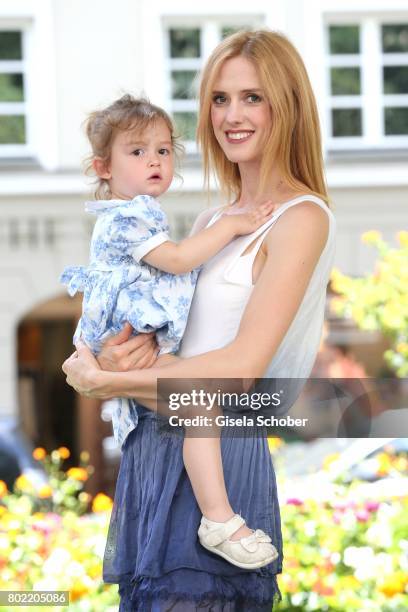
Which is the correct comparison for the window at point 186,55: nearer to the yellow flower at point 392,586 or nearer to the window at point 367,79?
the window at point 367,79

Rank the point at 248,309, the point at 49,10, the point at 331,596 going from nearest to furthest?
the point at 248,309 → the point at 331,596 → the point at 49,10

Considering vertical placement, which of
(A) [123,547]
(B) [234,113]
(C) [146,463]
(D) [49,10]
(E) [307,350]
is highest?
(D) [49,10]

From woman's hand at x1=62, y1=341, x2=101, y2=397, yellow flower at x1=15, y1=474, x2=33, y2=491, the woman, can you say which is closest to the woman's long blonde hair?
the woman

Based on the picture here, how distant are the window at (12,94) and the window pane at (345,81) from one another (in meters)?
3.06

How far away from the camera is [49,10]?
12.8 m

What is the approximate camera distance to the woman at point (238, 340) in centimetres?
251

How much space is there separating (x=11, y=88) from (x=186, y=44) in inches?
69.3

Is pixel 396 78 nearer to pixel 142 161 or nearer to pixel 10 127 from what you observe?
pixel 10 127

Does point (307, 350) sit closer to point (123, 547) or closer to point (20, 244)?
point (123, 547)

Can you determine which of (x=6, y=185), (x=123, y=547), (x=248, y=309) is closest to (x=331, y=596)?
(x=123, y=547)

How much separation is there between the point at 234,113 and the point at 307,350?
19.4 inches

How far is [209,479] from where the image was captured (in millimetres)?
2516

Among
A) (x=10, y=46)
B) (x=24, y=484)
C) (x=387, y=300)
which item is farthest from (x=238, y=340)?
(x=10, y=46)

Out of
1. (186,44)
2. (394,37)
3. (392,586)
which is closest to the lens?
(392,586)
